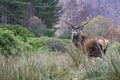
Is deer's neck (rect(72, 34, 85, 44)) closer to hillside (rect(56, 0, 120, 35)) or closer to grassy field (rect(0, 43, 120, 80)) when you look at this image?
grassy field (rect(0, 43, 120, 80))

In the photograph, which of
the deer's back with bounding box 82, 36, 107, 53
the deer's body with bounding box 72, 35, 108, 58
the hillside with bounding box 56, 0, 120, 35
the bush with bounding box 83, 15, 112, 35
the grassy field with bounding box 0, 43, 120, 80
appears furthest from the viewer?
the hillside with bounding box 56, 0, 120, 35

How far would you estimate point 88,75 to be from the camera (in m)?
5.64

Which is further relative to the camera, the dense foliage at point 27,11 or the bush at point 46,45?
the dense foliage at point 27,11

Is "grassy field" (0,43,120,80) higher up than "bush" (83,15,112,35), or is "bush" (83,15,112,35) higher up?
"grassy field" (0,43,120,80)

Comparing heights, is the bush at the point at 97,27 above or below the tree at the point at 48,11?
below

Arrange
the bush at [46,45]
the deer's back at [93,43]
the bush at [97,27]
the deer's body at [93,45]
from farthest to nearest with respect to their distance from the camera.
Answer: the bush at [97,27]
the bush at [46,45]
the deer's back at [93,43]
the deer's body at [93,45]

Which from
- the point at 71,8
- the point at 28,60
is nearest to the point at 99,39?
the point at 28,60

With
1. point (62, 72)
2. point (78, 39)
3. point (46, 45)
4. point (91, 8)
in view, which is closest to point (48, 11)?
point (46, 45)

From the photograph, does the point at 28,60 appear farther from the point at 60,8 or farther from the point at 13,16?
the point at 60,8

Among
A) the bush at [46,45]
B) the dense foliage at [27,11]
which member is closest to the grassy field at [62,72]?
the bush at [46,45]

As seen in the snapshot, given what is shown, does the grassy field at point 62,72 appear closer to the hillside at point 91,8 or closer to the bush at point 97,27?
the bush at point 97,27

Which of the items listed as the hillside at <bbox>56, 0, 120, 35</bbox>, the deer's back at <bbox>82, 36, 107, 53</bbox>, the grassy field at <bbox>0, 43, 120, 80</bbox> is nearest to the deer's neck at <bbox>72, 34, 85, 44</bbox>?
the deer's back at <bbox>82, 36, 107, 53</bbox>

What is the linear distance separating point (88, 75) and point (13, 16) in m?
31.0

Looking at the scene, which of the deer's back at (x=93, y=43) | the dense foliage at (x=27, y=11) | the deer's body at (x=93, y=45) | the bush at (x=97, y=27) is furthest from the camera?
the dense foliage at (x=27, y=11)
